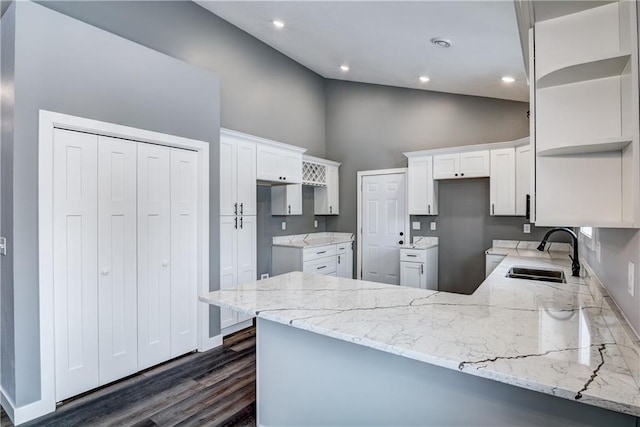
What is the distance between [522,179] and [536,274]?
1568mm

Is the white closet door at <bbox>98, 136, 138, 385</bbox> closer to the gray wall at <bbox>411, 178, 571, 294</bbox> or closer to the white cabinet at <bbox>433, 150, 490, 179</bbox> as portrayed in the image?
the white cabinet at <bbox>433, 150, 490, 179</bbox>

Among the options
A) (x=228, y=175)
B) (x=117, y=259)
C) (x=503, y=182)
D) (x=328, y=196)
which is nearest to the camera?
(x=117, y=259)

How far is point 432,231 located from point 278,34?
3599mm

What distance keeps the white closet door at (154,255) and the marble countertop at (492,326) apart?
1406mm

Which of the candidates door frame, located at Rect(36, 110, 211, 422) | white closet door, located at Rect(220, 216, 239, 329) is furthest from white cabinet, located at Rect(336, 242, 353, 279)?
door frame, located at Rect(36, 110, 211, 422)

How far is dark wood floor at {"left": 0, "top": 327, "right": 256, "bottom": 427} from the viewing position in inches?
87.9

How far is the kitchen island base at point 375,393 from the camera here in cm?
113

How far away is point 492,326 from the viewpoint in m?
1.39

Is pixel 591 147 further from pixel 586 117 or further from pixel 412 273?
pixel 412 273

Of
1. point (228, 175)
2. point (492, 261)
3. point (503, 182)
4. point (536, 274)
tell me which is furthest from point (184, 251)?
point (503, 182)

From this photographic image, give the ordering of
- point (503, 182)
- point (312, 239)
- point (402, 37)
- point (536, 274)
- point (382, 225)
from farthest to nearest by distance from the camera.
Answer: point (312, 239) < point (382, 225) < point (503, 182) < point (402, 37) < point (536, 274)

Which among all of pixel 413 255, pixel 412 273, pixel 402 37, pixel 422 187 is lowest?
pixel 412 273

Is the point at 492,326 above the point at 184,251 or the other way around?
the other way around

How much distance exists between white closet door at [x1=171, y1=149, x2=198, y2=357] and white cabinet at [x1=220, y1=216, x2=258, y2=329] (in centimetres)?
42
